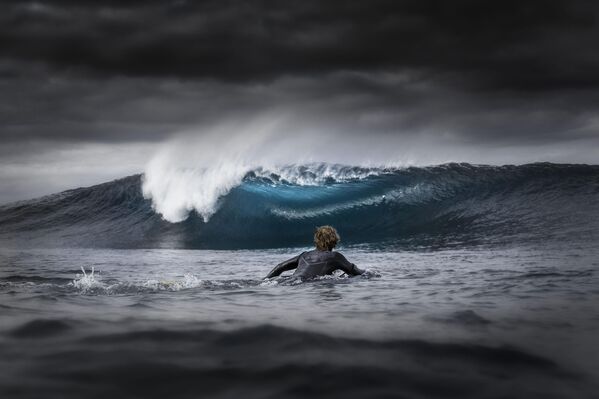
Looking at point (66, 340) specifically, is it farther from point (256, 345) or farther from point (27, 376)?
point (256, 345)

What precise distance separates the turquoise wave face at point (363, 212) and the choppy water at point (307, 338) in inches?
313

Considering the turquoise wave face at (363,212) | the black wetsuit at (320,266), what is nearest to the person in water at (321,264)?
the black wetsuit at (320,266)

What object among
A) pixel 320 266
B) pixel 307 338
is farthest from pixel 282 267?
pixel 307 338

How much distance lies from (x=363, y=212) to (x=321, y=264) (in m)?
11.4

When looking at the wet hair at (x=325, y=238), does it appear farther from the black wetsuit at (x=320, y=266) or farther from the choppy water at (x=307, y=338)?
the choppy water at (x=307, y=338)

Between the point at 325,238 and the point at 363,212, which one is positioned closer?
the point at 325,238

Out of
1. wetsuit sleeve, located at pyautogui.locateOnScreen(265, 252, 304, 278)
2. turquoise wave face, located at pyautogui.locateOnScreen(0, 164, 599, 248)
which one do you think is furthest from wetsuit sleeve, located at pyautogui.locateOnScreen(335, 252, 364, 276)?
turquoise wave face, located at pyautogui.locateOnScreen(0, 164, 599, 248)

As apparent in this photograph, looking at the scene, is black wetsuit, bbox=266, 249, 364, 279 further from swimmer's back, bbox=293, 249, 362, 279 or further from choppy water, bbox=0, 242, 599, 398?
choppy water, bbox=0, 242, 599, 398

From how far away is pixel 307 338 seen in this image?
10.8 feet

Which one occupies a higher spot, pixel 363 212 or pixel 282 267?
pixel 363 212

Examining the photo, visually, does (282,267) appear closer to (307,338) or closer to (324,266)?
(324,266)

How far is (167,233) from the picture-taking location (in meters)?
17.8

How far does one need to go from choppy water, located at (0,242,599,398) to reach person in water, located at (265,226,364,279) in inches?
11.0

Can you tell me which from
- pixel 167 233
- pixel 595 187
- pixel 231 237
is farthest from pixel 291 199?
pixel 595 187
